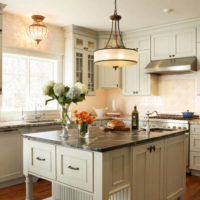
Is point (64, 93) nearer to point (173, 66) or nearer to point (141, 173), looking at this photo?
point (141, 173)

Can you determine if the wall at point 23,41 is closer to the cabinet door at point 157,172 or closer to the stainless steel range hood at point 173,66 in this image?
the stainless steel range hood at point 173,66

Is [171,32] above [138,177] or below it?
above

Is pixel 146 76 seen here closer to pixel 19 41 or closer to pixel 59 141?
pixel 19 41

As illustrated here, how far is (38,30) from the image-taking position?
477 centimetres

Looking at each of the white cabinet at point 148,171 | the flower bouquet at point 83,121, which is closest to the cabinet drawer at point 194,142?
the white cabinet at point 148,171

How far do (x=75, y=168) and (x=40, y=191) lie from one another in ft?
5.32

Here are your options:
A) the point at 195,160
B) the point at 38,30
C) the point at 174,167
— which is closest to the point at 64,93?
the point at 174,167

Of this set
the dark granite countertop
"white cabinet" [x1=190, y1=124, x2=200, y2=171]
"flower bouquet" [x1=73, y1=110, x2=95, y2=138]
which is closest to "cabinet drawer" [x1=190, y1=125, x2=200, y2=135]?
"white cabinet" [x1=190, y1=124, x2=200, y2=171]

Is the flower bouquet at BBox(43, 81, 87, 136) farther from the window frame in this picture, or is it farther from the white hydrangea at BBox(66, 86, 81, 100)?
the window frame

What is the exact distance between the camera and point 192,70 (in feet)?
15.8

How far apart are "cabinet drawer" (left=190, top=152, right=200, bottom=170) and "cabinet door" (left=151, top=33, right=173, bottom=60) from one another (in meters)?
1.94

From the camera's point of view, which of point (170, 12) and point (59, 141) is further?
point (170, 12)

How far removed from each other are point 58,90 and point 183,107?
11.0 feet

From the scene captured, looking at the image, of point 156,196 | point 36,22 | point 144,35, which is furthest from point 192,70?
point 36,22
